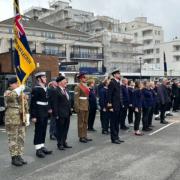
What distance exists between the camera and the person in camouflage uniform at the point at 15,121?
306 inches

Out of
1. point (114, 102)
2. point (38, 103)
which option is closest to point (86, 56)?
point (114, 102)

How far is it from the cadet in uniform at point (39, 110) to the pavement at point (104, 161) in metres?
0.35

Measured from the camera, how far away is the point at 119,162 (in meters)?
7.79

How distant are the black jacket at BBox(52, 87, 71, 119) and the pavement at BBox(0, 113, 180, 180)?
0.92 metres

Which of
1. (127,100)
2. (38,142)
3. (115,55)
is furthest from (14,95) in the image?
(115,55)

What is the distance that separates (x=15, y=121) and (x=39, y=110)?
867 millimetres

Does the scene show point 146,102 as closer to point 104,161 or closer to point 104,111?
point 104,111

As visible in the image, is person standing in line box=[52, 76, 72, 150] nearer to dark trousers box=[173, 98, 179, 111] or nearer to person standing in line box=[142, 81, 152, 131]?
person standing in line box=[142, 81, 152, 131]

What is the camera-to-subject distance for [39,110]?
8500 mm

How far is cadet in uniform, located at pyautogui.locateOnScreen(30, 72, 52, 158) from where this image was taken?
334 inches

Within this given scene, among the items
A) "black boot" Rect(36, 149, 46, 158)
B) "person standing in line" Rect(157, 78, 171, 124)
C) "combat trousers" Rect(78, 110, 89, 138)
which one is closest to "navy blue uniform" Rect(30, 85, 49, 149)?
"black boot" Rect(36, 149, 46, 158)

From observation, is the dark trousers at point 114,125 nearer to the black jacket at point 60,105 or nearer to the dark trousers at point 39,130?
the black jacket at point 60,105

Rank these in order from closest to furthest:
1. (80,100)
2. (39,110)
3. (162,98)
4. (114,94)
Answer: (39,110) < (114,94) < (80,100) < (162,98)

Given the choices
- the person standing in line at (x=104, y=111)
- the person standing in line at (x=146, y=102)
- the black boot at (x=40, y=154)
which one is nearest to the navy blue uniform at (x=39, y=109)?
the black boot at (x=40, y=154)
